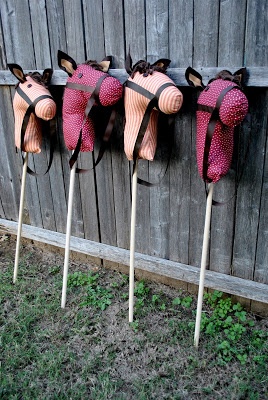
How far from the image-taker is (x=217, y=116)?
6.32 ft

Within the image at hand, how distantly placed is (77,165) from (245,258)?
137cm

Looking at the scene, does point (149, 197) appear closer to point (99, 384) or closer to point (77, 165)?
point (77, 165)

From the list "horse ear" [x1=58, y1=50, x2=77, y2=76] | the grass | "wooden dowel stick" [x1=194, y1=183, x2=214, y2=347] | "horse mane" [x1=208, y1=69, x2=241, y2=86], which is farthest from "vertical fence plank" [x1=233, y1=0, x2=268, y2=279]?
"horse ear" [x1=58, y1=50, x2=77, y2=76]

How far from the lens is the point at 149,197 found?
266cm

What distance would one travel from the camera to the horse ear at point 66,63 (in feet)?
7.57

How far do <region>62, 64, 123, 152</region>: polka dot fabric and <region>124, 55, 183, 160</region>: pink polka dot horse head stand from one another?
0.29 ft

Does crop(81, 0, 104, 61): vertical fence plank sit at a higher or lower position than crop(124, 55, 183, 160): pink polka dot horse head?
higher

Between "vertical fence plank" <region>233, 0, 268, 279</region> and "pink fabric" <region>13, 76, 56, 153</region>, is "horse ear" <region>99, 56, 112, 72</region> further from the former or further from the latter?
"vertical fence plank" <region>233, 0, 268, 279</region>

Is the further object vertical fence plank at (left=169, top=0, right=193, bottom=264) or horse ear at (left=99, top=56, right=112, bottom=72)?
horse ear at (left=99, top=56, right=112, bottom=72)

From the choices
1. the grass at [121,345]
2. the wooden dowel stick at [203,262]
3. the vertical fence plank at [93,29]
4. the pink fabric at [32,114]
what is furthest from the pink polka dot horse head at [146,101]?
the grass at [121,345]

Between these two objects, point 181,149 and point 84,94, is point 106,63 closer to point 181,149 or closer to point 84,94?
point 84,94

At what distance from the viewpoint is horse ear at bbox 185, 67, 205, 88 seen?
200cm

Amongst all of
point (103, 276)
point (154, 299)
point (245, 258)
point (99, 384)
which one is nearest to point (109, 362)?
point (99, 384)

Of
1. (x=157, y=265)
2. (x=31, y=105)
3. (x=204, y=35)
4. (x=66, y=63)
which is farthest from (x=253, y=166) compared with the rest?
(x=31, y=105)
